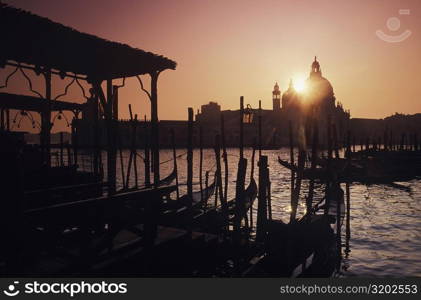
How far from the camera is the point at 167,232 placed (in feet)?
21.8

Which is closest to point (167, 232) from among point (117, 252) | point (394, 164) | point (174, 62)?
point (117, 252)

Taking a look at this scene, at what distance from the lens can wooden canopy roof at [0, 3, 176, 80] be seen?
5.24 m

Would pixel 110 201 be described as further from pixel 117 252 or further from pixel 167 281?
pixel 167 281

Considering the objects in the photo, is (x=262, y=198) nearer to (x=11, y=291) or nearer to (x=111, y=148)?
(x=111, y=148)

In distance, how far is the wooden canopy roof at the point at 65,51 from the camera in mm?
5244

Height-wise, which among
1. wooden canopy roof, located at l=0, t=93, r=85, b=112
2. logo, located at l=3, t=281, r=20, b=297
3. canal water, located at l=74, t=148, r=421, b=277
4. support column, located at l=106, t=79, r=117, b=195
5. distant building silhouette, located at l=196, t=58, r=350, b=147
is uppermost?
distant building silhouette, located at l=196, t=58, r=350, b=147

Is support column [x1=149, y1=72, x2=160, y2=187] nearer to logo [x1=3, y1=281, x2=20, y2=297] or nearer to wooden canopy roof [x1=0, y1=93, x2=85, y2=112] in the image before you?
logo [x1=3, y1=281, x2=20, y2=297]

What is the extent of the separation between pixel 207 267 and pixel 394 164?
107ft

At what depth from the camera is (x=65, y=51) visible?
21.2ft

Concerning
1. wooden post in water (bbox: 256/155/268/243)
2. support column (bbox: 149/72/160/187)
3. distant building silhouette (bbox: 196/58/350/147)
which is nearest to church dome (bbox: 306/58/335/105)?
distant building silhouette (bbox: 196/58/350/147)

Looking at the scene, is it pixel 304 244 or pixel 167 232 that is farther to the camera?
pixel 304 244

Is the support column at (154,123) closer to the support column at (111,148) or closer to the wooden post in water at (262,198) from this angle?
the support column at (111,148)

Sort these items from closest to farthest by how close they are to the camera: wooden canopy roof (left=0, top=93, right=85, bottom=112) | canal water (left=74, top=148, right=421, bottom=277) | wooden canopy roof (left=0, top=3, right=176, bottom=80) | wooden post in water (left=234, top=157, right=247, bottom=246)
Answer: wooden canopy roof (left=0, top=3, right=176, bottom=80) → wooden post in water (left=234, top=157, right=247, bottom=246) → canal water (left=74, top=148, right=421, bottom=277) → wooden canopy roof (left=0, top=93, right=85, bottom=112)

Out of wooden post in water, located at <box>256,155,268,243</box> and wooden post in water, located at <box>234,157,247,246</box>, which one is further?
wooden post in water, located at <box>256,155,268,243</box>
